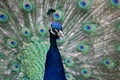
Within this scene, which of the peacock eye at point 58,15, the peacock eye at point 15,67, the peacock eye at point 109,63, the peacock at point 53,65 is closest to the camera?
the peacock at point 53,65

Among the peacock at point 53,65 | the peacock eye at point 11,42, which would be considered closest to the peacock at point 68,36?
the peacock eye at point 11,42

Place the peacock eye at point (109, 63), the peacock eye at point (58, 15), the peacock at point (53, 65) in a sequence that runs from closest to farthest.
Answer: the peacock at point (53, 65) → the peacock eye at point (58, 15) → the peacock eye at point (109, 63)

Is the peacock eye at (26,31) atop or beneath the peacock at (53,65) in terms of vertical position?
atop

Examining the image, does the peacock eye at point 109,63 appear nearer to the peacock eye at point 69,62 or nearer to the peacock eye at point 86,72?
the peacock eye at point 86,72

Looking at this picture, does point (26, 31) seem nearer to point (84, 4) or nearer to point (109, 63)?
point (84, 4)

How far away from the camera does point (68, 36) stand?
11.6ft

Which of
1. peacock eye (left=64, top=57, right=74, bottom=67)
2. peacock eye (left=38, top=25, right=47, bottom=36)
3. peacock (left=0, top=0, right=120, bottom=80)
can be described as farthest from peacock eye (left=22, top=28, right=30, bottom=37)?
peacock eye (left=64, top=57, right=74, bottom=67)

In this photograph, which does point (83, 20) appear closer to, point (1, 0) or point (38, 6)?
point (38, 6)

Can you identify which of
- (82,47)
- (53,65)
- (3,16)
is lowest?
(53,65)

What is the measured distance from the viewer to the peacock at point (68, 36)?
349cm

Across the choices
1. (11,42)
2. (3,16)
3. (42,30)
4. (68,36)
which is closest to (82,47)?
(68,36)

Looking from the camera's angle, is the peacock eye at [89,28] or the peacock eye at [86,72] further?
the peacock eye at [86,72]

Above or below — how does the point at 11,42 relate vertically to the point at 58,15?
below

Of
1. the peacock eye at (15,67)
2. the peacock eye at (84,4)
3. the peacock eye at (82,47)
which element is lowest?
the peacock eye at (15,67)
